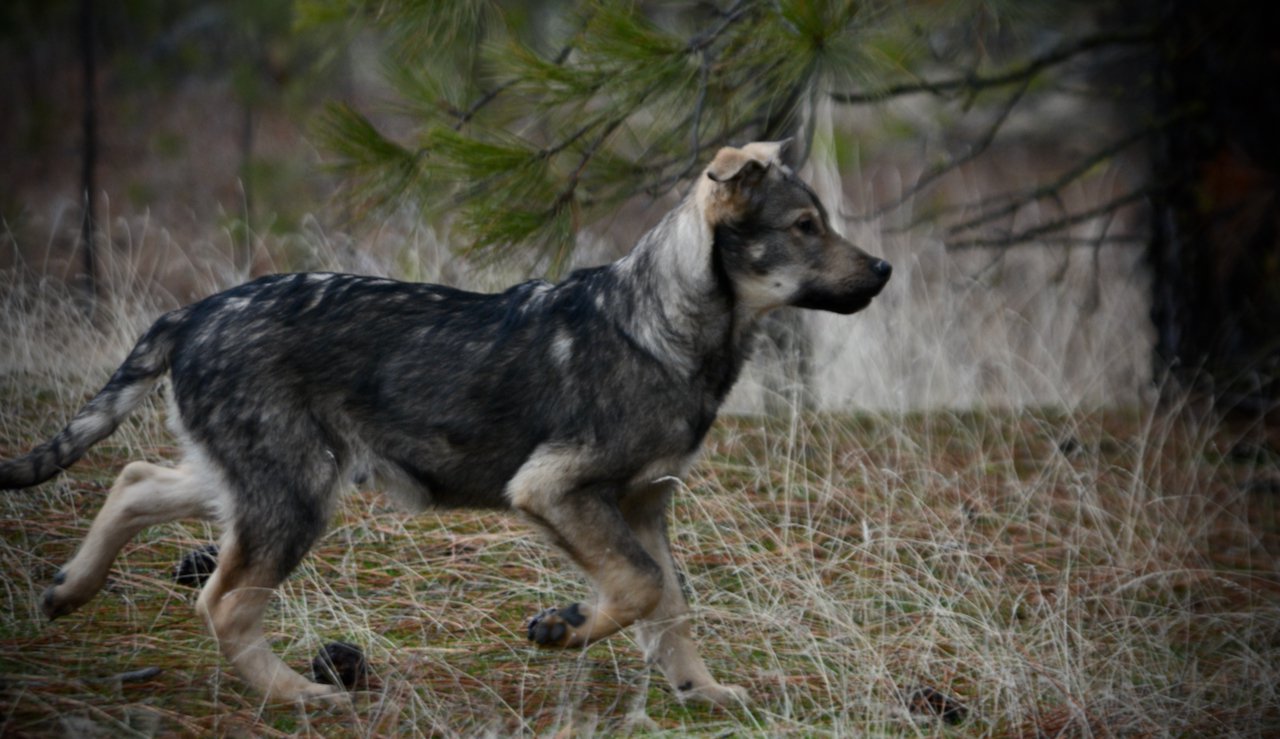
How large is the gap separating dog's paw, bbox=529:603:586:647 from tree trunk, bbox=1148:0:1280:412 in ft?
15.6

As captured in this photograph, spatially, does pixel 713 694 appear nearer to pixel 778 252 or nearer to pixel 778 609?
pixel 778 609

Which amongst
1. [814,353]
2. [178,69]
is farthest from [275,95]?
[814,353]

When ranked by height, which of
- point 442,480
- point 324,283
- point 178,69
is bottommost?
point 178,69

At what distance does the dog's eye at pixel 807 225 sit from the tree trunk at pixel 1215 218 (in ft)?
12.9

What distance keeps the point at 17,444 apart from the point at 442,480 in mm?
2537

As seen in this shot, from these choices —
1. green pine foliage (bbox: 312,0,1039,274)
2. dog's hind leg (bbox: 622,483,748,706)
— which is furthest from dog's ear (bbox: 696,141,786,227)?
dog's hind leg (bbox: 622,483,748,706)

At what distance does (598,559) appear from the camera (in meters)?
3.66

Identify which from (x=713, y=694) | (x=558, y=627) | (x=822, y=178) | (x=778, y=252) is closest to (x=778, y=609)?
(x=713, y=694)

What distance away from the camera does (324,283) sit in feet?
13.0

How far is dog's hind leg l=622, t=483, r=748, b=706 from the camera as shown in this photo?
12.5 ft

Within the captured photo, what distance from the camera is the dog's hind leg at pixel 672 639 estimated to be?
12.5 ft

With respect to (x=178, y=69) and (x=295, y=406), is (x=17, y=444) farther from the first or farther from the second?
(x=178, y=69)

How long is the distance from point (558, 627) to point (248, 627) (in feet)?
3.01

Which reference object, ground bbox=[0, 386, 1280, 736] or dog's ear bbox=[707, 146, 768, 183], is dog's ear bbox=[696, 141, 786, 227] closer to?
dog's ear bbox=[707, 146, 768, 183]
